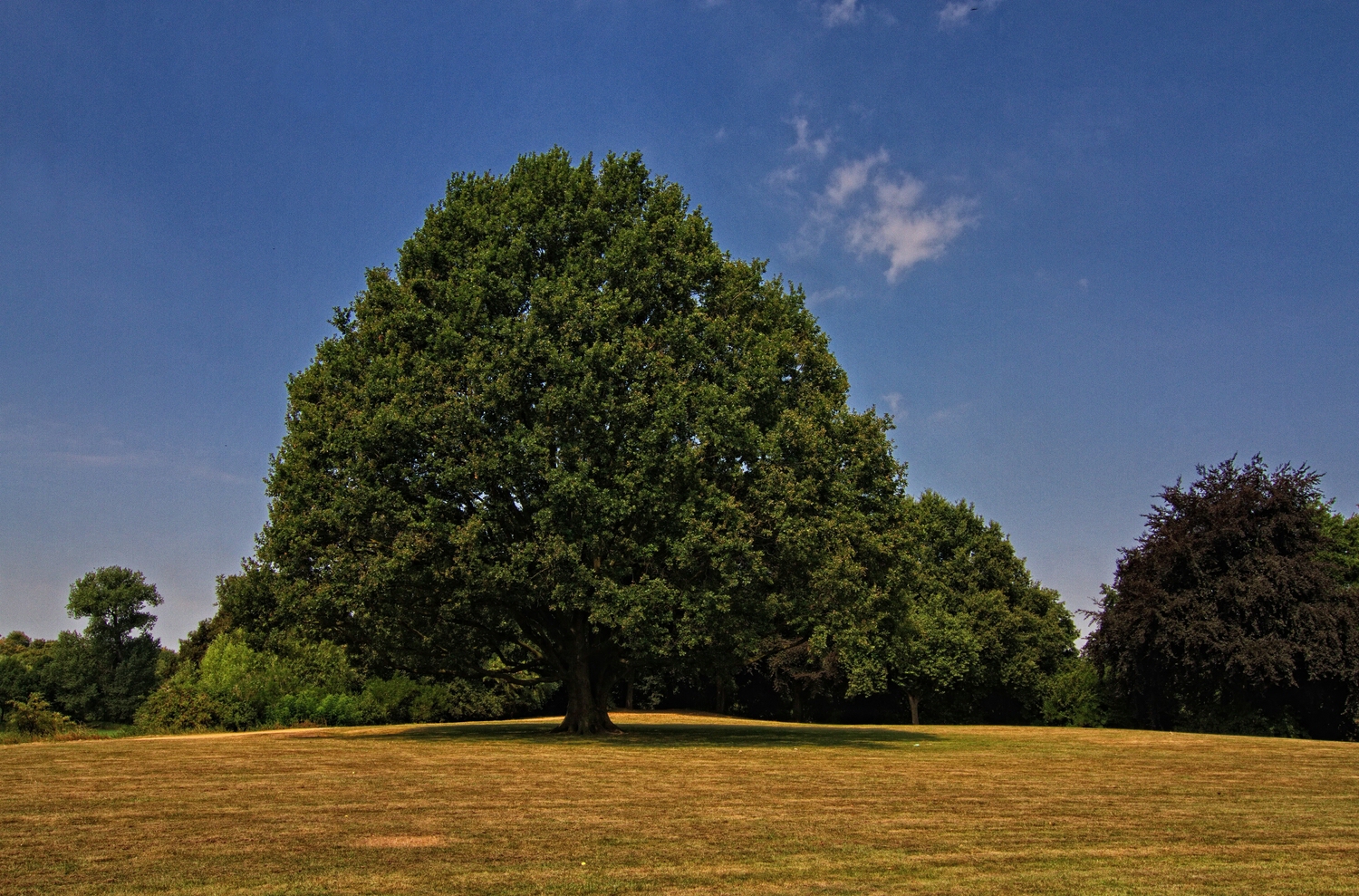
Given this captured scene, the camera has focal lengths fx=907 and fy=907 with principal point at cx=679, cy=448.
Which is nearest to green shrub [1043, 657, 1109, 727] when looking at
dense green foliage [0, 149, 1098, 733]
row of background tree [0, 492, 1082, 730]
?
row of background tree [0, 492, 1082, 730]

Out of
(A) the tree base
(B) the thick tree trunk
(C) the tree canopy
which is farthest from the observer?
(A) the tree base

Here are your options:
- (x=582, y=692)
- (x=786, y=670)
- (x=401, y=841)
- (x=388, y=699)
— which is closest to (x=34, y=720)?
(x=582, y=692)

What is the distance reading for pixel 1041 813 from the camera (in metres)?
11.3

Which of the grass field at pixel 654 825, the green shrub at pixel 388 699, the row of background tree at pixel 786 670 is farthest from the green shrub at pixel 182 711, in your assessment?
the grass field at pixel 654 825

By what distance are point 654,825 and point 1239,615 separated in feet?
124

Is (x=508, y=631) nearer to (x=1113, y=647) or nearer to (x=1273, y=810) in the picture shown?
(x=1273, y=810)

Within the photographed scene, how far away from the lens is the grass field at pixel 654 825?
279 inches

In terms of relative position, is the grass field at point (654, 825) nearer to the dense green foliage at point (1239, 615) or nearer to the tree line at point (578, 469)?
the tree line at point (578, 469)

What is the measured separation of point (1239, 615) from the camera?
38.8m

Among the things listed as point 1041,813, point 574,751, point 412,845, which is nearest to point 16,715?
point 574,751

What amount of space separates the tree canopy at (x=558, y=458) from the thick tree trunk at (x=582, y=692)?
0.26 ft

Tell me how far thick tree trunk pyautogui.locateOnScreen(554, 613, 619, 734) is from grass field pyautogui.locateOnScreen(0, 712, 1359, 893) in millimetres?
7396

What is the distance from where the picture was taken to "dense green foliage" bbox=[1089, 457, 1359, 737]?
1457 inches

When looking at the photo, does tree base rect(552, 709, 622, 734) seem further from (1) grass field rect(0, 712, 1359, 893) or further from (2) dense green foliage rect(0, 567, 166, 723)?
(2) dense green foliage rect(0, 567, 166, 723)
